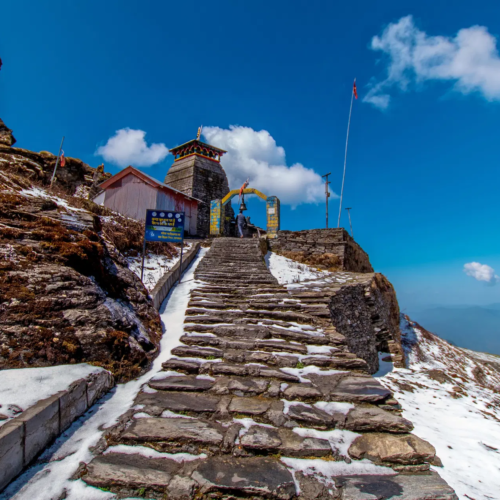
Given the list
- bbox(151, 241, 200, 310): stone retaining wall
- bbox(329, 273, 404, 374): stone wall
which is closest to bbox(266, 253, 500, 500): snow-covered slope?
bbox(329, 273, 404, 374): stone wall

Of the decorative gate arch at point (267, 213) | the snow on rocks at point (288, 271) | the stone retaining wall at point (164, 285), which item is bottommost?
the stone retaining wall at point (164, 285)

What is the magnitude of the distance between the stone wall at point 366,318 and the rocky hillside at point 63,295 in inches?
181

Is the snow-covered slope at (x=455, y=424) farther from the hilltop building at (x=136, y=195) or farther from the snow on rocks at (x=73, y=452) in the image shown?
the hilltop building at (x=136, y=195)

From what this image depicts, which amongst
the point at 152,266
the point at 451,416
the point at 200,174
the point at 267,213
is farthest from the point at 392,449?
the point at 200,174

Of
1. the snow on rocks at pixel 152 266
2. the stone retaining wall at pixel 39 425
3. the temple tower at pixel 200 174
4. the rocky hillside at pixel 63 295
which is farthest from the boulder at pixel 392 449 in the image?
the temple tower at pixel 200 174

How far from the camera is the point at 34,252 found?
413 centimetres

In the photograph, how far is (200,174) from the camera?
27156 millimetres

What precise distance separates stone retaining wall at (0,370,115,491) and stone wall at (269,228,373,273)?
12381 millimetres

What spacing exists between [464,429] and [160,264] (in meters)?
8.76

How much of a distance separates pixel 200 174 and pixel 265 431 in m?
26.3

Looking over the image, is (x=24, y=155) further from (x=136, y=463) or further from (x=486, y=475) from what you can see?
(x=486, y=475)

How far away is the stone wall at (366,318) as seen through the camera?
25.2ft

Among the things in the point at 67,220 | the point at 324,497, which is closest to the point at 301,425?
the point at 324,497

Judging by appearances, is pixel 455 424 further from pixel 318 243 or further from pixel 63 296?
pixel 318 243
